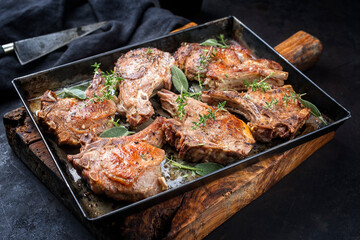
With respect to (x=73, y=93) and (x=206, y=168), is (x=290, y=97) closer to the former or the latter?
(x=206, y=168)

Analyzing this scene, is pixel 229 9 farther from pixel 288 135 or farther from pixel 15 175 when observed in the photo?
pixel 15 175

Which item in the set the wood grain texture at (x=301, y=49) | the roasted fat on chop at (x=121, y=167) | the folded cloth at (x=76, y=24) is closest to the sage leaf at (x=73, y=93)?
the roasted fat on chop at (x=121, y=167)

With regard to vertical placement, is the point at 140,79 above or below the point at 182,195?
above

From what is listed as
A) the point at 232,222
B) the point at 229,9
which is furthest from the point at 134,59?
the point at 229,9

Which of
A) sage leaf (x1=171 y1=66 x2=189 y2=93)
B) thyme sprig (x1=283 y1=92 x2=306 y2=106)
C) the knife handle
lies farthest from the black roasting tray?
the knife handle

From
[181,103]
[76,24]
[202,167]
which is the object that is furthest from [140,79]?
[76,24]

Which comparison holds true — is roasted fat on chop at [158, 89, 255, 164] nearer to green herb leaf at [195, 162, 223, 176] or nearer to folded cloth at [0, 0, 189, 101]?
green herb leaf at [195, 162, 223, 176]
